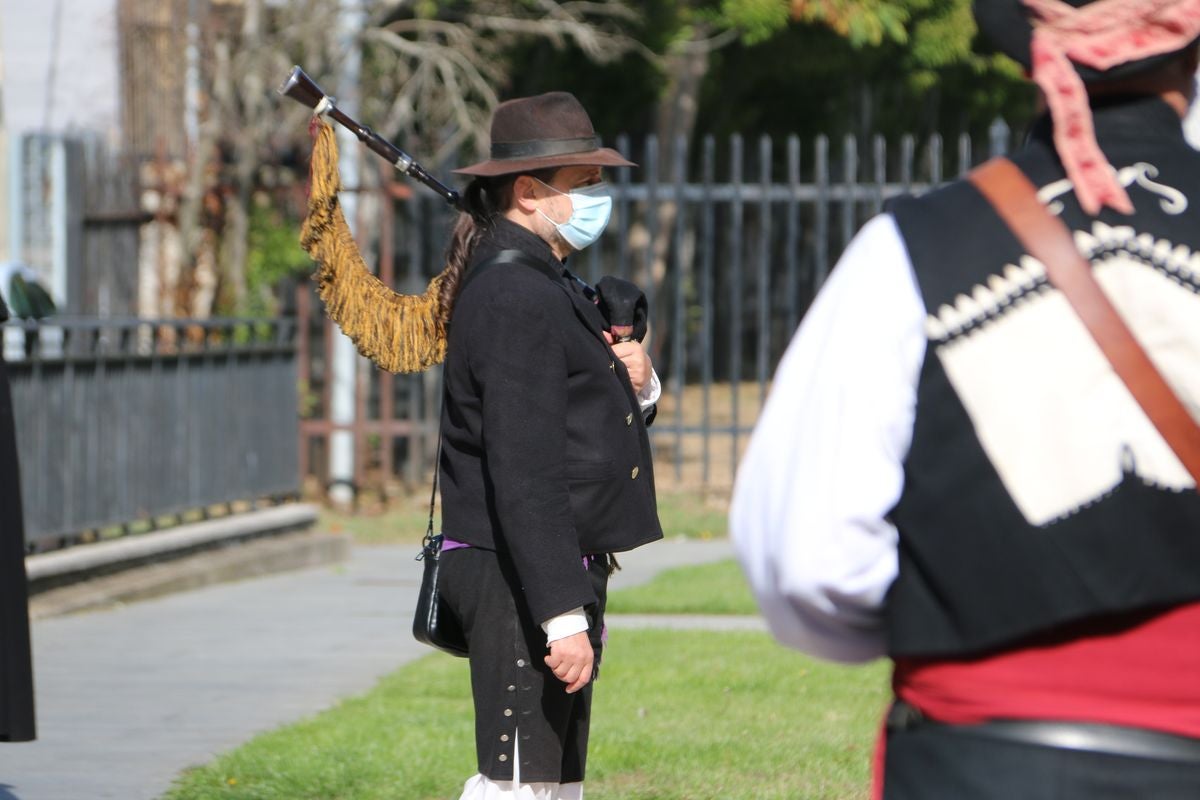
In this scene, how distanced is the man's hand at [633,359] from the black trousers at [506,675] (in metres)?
0.60

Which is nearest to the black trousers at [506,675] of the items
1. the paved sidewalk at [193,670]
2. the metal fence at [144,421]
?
the paved sidewalk at [193,670]

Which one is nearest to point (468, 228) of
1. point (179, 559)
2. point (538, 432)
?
point (538, 432)

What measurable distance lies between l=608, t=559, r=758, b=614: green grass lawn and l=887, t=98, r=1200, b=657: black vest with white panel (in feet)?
21.2

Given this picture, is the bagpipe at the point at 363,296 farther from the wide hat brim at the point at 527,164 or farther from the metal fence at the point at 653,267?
the metal fence at the point at 653,267

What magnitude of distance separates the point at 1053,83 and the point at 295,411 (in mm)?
10098

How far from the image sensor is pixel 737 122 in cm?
2478

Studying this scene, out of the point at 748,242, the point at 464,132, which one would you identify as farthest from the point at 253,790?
the point at 748,242

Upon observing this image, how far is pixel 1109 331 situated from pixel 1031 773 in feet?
1.71

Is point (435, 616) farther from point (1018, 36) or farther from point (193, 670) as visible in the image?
point (193, 670)

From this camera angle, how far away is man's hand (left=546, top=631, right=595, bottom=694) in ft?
12.0

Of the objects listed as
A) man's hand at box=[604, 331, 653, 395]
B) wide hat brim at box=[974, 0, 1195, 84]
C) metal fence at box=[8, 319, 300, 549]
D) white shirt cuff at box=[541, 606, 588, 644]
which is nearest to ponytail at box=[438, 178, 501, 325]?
man's hand at box=[604, 331, 653, 395]

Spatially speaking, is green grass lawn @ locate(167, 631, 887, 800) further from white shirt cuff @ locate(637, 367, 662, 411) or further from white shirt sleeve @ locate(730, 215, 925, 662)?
white shirt sleeve @ locate(730, 215, 925, 662)

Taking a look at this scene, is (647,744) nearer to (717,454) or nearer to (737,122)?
(717,454)

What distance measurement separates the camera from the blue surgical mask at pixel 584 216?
13.3 ft
